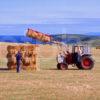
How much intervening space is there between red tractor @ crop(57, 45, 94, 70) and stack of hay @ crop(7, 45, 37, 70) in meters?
2.40

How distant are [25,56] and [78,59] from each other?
14.2 ft

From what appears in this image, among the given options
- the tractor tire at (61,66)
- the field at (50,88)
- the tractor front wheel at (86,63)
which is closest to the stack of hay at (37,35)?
the tractor tire at (61,66)

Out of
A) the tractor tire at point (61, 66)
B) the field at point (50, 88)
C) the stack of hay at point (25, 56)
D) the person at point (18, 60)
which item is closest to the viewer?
the field at point (50, 88)

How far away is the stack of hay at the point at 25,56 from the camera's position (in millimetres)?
38906

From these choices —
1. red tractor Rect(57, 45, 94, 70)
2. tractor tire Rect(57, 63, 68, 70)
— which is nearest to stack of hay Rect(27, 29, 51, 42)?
red tractor Rect(57, 45, 94, 70)

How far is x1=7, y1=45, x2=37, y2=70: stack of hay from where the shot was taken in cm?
3891

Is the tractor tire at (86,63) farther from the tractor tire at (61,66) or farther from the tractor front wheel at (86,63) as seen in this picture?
the tractor tire at (61,66)

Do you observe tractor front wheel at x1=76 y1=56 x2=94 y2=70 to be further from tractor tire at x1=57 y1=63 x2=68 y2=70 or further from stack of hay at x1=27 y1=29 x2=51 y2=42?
stack of hay at x1=27 y1=29 x2=51 y2=42

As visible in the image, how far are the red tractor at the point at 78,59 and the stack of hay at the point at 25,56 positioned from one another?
2397mm

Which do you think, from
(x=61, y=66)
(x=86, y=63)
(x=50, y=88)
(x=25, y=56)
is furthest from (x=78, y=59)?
(x=50, y=88)

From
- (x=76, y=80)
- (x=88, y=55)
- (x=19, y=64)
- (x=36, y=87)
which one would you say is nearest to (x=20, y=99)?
(x=36, y=87)

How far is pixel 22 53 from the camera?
128ft

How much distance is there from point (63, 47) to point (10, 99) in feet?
77.4

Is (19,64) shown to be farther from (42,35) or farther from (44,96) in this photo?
→ (44,96)
